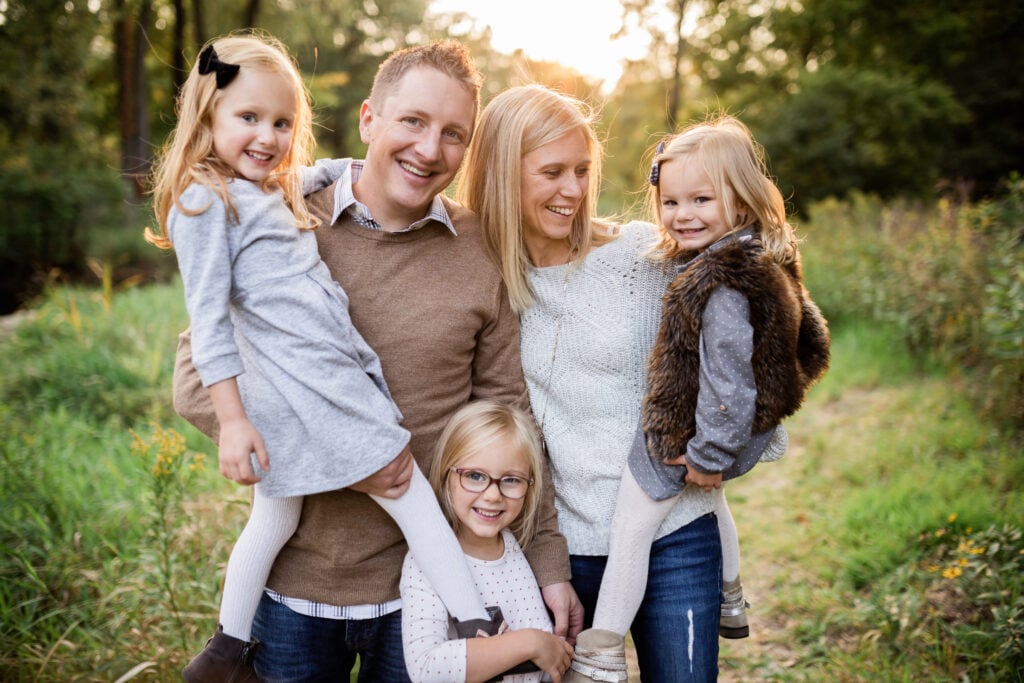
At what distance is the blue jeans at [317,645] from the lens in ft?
6.73

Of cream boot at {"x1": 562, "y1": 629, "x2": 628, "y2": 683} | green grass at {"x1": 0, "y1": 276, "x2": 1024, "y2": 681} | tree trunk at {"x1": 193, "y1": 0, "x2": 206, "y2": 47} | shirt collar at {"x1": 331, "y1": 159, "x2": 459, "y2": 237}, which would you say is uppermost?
tree trunk at {"x1": 193, "y1": 0, "x2": 206, "y2": 47}

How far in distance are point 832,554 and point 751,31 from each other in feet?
62.7

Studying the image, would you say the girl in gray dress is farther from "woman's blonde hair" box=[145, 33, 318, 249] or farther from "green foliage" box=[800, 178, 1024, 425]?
"green foliage" box=[800, 178, 1024, 425]

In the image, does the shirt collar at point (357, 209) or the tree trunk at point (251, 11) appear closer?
the shirt collar at point (357, 209)

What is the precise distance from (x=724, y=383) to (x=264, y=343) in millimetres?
1180

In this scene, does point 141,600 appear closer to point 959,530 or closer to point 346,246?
point 346,246

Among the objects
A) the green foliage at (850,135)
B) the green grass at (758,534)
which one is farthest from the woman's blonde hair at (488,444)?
the green foliage at (850,135)

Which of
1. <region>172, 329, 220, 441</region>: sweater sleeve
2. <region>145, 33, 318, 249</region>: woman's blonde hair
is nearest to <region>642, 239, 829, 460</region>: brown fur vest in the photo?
<region>145, 33, 318, 249</region>: woman's blonde hair

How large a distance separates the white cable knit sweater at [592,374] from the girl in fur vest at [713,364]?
86mm

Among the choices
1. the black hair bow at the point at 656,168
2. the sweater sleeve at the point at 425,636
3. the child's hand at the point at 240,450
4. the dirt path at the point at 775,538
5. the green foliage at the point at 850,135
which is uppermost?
the green foliage at the point at 850,135

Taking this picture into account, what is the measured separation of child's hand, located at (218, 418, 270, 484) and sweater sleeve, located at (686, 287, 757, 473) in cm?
110

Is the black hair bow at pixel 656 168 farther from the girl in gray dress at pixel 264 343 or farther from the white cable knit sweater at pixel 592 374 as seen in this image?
the girl in gray dress at pixel 264 343

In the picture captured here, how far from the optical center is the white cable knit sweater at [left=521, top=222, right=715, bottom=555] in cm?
223

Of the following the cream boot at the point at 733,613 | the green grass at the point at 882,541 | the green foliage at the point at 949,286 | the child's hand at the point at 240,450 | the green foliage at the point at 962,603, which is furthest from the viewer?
the green foliage at the point at 949,286
